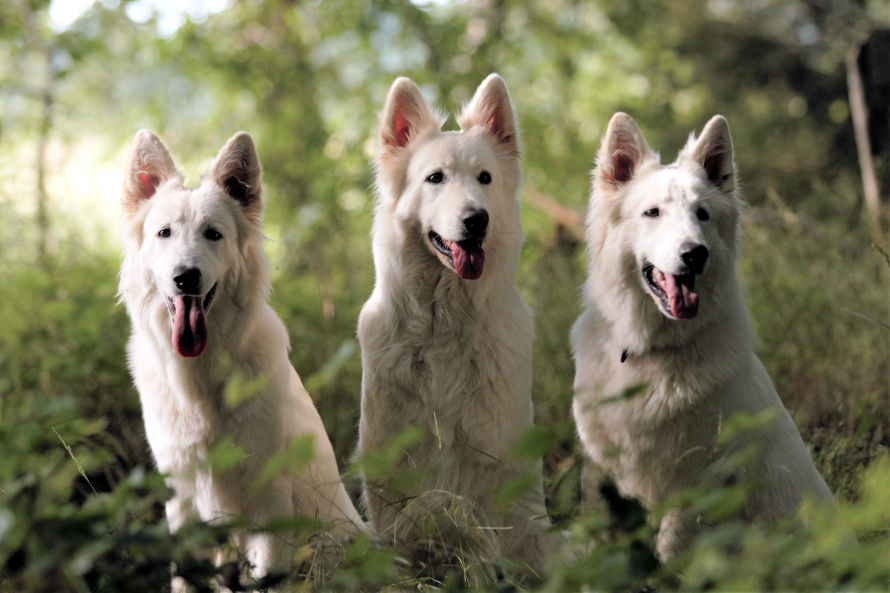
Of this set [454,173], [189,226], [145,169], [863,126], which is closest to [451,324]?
[454,173]

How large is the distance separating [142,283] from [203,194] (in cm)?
48

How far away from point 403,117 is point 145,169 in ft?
4.06

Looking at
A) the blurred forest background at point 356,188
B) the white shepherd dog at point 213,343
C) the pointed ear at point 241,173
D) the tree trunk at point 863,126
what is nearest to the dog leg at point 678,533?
the blurred forest background at point 356,188

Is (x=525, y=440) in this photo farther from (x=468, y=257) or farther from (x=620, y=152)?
(x=620, y=152)

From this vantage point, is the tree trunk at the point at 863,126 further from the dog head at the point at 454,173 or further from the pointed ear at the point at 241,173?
the pointed ear at the point at 241,173

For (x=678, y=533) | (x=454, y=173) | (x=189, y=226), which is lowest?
(x=678, y=533)

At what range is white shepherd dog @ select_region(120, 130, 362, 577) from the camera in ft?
10.2

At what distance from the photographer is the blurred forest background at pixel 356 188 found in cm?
185

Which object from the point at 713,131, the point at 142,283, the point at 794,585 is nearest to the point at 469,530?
the point at 794,585

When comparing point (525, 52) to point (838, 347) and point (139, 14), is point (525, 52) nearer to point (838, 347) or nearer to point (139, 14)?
point (139, 14)

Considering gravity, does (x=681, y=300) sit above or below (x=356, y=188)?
below

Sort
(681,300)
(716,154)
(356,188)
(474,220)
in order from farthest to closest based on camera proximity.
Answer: (356,188)
(716,154)
(474,220)
(681,300)

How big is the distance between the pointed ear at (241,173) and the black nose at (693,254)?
1927 mm

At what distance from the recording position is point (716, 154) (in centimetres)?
343
